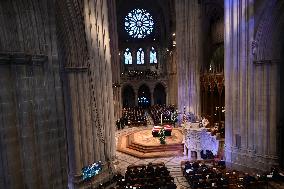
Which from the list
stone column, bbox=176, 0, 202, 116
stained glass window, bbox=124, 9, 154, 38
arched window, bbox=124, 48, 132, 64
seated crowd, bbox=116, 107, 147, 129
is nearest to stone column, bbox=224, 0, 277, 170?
stone column, bbox=176, 0, 202, 116

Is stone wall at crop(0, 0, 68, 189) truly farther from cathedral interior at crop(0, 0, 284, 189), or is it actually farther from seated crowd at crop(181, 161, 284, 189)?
seated crowd at crop(181, 161, 284, 189)

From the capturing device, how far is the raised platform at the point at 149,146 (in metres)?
19.6

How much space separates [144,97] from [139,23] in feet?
39.0

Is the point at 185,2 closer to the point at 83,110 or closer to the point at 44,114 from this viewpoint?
the point at 83,110

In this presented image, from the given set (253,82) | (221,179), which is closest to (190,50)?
(253,82)

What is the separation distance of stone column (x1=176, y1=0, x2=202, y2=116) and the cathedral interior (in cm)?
10

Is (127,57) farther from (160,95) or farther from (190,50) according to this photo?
(190,50)

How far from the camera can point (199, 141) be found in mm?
17984

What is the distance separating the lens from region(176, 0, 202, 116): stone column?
25375 mm

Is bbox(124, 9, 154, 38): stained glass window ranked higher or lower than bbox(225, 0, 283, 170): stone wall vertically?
higher

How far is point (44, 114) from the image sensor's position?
692 centimetres

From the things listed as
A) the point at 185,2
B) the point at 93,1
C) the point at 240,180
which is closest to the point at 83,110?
the point at 93,1

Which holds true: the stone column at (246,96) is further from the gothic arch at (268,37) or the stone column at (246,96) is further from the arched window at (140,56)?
the arched window at (140,56)

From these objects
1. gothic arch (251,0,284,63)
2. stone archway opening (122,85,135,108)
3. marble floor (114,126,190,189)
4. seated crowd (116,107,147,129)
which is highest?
gothic arch (251,0,284,63)
